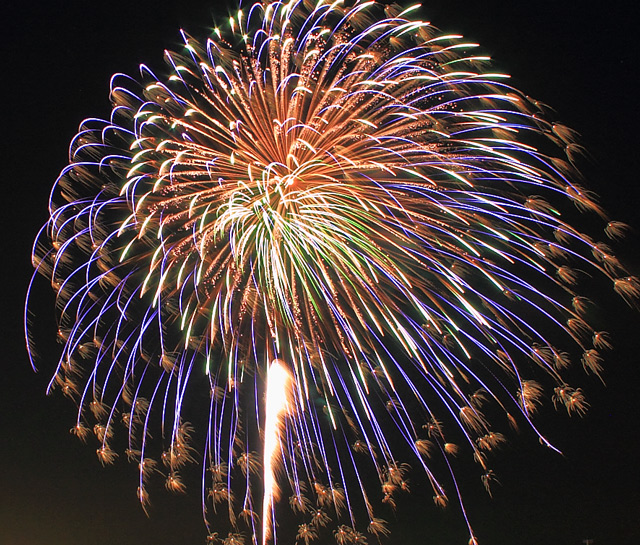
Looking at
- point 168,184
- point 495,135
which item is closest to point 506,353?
point 495,135

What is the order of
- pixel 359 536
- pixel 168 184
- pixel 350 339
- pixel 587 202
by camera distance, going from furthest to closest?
pixel 359 536
pixel 350 339
pixel 168 184
pixel 587 202

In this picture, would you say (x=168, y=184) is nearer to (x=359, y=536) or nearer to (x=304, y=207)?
(x=304, y=207)

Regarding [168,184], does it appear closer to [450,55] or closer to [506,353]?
[450,55]

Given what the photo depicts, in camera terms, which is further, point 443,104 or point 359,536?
point 359,536

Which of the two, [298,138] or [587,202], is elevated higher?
[298,138]

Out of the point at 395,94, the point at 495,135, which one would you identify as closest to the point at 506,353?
the point at 495,135

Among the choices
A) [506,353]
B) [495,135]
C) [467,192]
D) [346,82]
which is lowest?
[506,353]

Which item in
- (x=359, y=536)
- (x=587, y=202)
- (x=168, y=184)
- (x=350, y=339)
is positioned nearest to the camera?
(x=587, y=202)

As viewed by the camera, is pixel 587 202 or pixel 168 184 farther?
pixel 168 184

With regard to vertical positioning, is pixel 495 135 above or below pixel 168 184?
below
